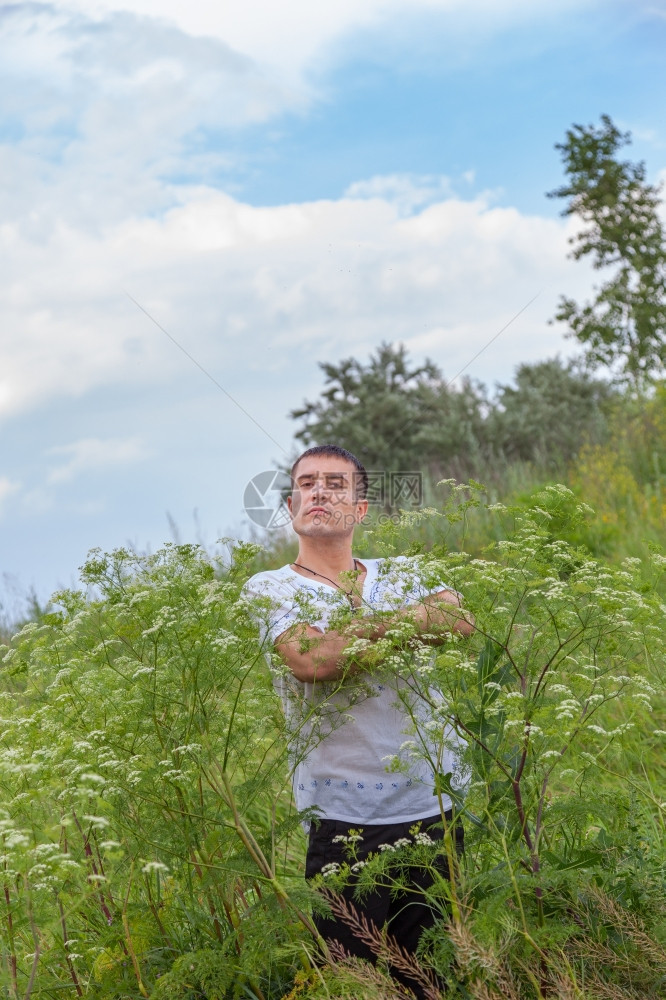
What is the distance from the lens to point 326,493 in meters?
3.62

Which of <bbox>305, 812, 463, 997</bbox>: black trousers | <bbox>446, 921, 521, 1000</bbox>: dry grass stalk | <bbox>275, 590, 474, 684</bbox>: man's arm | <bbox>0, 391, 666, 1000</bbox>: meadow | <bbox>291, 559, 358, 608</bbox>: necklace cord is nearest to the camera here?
<bbox>446, 921, 521, 1000</bbox>: dry grass stalk

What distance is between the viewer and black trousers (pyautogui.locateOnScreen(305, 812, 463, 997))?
327 centimetres

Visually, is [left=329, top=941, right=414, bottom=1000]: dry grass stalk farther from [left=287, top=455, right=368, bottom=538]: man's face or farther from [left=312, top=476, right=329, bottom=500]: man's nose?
[left=312, top=476, right=329, bottom=500]: man's nose

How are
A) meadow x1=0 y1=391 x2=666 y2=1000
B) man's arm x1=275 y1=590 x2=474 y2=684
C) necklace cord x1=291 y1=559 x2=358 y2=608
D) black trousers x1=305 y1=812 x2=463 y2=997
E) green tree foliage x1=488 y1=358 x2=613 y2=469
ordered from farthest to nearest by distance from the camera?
green tree foliage x1=488 y1=358 x2=613 y2=469 → black trousers x1=305 y1=812 x2=463 y2=997 → necklace cord x1=291 y1=559 x2=358 y2=608 → man's arm x1=275 y1=590 x2=474 y2=684 → meadow x1=0 y1=391 x2=666 y2=1000

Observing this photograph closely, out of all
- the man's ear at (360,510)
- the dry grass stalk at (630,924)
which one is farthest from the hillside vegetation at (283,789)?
the man's ear at (360,510)

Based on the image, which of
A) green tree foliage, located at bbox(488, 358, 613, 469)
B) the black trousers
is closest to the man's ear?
the black trousers

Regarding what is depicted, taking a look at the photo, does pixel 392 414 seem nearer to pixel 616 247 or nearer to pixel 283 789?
pixel 616 247

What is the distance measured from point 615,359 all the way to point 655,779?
14.2 m

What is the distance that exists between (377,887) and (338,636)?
98 centimetres

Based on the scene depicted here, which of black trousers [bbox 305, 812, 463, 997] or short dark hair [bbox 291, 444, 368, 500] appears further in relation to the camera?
short dark hair [bbox 291, 444, 368, 500]

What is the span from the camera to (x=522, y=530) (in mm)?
3086

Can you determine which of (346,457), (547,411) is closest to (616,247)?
(547,411)

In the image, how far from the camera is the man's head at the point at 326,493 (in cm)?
357

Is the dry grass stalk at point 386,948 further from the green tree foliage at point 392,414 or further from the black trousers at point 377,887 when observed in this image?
the green tree foliage at point 392,414
